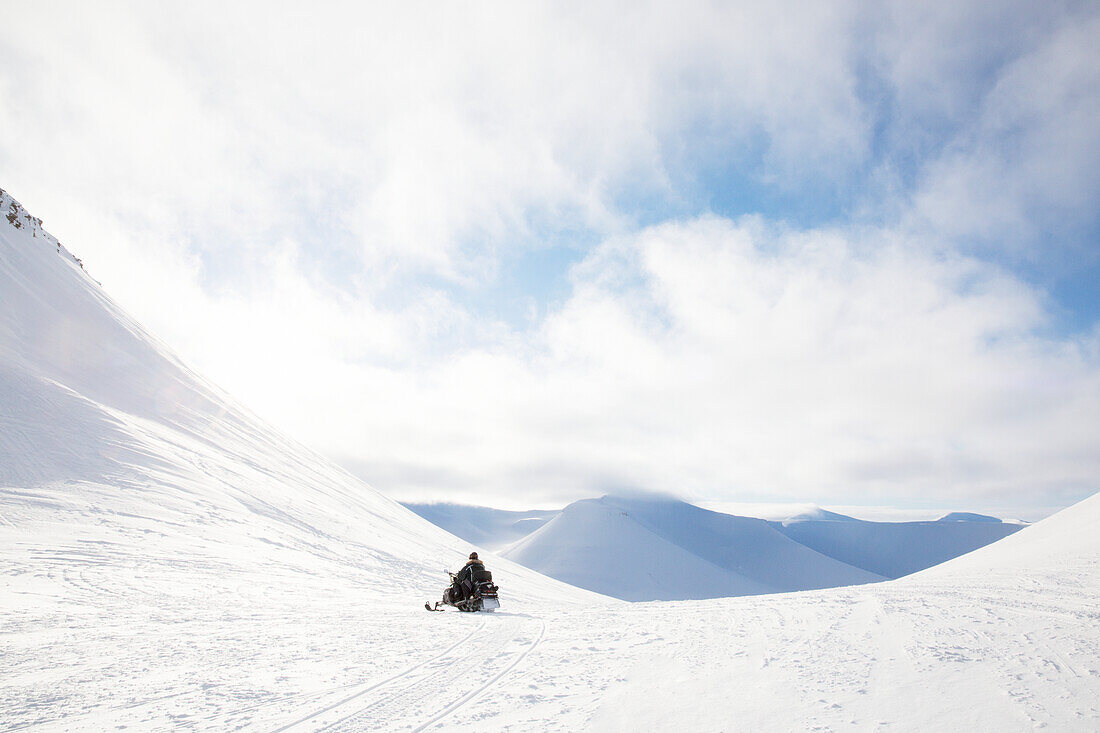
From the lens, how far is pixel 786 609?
11336 mm

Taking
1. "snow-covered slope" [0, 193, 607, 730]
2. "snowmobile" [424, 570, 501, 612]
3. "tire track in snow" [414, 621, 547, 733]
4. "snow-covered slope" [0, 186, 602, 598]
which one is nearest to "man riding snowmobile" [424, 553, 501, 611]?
"snowmobile" [424, 570, 501, 612]

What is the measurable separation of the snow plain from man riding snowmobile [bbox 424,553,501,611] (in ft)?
2.37

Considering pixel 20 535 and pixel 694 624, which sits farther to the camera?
pixel 20 535

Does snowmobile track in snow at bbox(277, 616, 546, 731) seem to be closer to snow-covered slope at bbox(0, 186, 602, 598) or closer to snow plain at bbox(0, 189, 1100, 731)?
snow plain at bbox(0, 189, 1100, 731)

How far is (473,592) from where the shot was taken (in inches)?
599

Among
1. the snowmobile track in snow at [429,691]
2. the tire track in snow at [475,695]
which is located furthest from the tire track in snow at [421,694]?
the tire track in snow at [475,695]

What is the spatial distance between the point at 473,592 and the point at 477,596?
0.53 ft

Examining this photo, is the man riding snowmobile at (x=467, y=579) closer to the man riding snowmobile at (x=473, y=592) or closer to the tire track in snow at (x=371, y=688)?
the man riding snowmobile at (x=473, y=592)

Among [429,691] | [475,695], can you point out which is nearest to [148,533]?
[429,691]

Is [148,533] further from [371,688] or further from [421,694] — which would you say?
[421,694]

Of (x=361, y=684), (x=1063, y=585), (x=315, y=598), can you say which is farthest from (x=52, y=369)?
(x=1063, y=585)

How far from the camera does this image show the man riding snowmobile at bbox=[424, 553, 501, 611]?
15.1 meters

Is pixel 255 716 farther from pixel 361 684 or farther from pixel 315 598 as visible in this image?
pixel 315 598

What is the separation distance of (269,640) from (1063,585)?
682 inches
